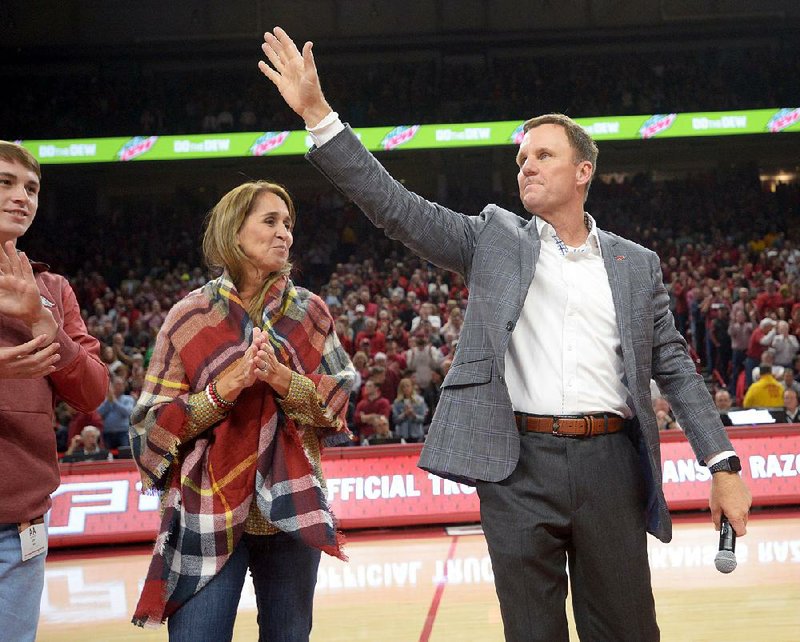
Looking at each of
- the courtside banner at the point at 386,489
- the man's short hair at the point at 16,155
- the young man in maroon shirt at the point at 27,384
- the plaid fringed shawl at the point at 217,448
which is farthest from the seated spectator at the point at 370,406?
the man's short hair at the point at 16,155

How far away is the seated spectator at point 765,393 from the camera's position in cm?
1023

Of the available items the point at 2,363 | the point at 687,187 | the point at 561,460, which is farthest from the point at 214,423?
the point at 687,187

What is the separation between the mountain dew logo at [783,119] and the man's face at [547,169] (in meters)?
18.7

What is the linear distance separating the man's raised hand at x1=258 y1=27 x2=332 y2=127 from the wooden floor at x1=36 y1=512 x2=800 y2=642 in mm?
3487

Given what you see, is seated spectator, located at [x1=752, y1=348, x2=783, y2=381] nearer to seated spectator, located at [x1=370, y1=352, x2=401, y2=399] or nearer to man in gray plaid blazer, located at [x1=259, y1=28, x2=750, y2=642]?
seated spectator, located at [x1=370, y1=352, x2=401, y2=399]

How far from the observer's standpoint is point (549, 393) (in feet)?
8.46

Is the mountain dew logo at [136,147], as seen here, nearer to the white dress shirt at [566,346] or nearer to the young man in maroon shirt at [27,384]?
the young man in maroon shirt at [27,384]

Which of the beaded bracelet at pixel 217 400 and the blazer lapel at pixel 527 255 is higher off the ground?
the blazer lapel at pixel 527 255

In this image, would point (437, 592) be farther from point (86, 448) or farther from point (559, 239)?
point (86, 448)

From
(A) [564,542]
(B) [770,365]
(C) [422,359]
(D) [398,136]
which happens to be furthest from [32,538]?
(D) [398,136]

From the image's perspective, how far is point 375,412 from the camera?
10055mm

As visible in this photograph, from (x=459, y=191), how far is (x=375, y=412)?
12.9m

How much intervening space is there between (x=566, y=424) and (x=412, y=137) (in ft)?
58.3

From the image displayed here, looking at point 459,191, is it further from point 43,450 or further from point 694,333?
point 43,450
